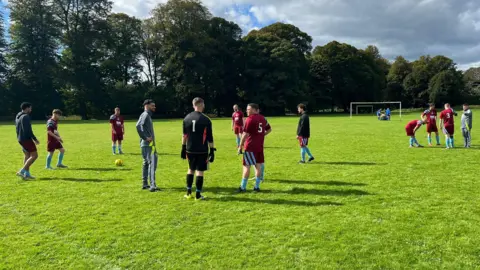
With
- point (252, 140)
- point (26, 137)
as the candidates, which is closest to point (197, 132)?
point (252, 140)

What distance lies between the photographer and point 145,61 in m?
71.7

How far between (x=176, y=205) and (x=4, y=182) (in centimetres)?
597

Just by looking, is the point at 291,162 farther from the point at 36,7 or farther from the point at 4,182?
the point at 36,7

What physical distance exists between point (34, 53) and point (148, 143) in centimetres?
6516

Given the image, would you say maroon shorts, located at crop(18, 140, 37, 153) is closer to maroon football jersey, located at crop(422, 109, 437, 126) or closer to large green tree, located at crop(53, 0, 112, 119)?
maroon football jersey, located at crop(422, 109, 437, 126)

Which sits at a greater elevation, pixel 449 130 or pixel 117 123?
pixel 117 123

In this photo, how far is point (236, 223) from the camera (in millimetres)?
6418

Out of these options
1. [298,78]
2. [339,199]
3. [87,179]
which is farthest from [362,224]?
[298,78]

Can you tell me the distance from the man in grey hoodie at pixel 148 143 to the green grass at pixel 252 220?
42cm

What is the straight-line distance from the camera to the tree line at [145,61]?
61.6 meters

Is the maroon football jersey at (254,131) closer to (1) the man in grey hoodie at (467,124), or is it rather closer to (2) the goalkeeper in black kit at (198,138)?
(2) the goalkeeper in black kit at (198,138)

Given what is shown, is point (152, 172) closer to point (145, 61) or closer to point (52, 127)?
point (52, 127)

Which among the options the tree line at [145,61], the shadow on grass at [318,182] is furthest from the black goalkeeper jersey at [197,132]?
the tree line at [145,61]

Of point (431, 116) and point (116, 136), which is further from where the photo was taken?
point (431, 116)
